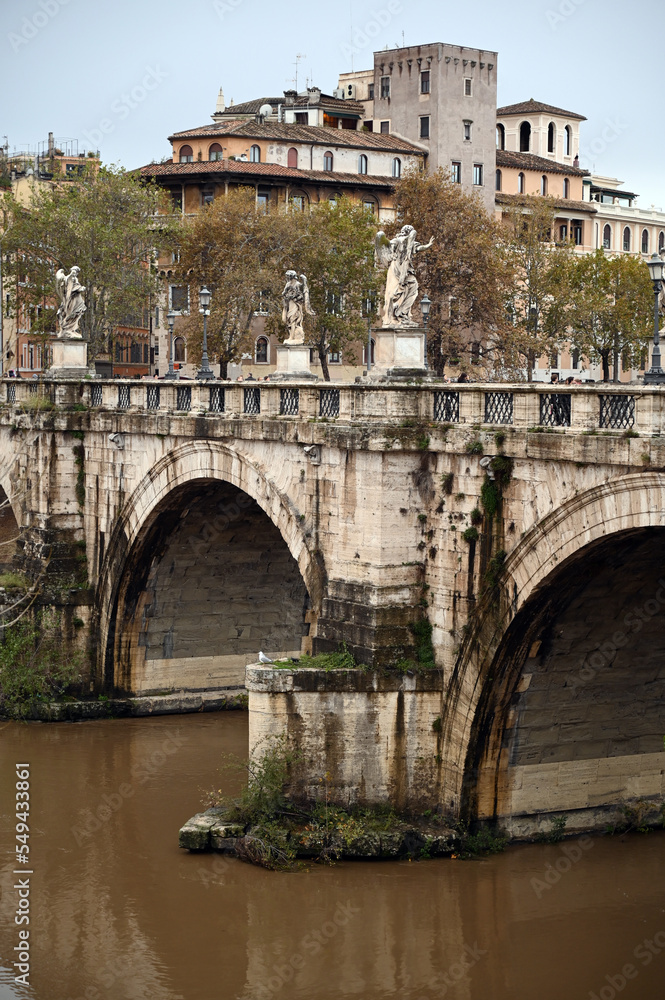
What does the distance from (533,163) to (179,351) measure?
65.8 feet

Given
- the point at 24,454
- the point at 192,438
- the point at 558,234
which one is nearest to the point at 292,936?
the point at 192,438

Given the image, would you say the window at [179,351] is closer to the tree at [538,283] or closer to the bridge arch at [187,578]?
the tree at [538,283]

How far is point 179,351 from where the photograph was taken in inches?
2375

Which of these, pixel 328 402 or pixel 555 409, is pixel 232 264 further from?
pixel 555 409

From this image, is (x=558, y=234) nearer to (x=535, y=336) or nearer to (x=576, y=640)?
(x=535, y=336)

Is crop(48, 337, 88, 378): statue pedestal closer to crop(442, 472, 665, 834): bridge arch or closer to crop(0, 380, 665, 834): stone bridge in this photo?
crop(0, 380, 665, 834): stone bridge

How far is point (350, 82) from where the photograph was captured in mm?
75062

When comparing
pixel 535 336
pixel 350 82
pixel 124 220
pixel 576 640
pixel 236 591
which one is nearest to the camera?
pixel 576 640

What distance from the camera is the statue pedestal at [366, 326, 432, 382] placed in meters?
21.6

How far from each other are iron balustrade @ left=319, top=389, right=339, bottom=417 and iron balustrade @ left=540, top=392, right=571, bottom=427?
4526 millimetres

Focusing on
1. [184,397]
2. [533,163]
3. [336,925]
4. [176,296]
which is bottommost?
[336,925]

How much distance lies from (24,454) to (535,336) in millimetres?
20395

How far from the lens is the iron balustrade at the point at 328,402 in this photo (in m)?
22.8

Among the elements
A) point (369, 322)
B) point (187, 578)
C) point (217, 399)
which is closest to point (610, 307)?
point (369, 322)
